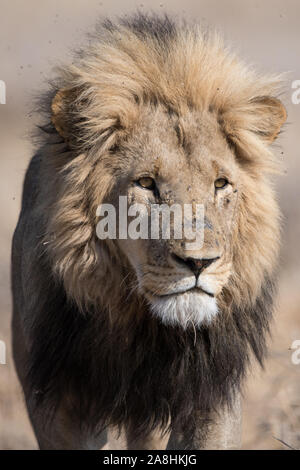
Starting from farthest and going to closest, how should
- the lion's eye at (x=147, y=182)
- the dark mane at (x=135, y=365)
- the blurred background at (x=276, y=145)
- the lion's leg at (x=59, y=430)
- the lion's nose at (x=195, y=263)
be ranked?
1. the blurred background at (x=276, y=145)
2. the lion's leg at (x=59, y=430)
3. the dark mane at (x=135, y=365)
4. the lion's eye at (x=147, y=182)
5. the lion's nose at (x=195, y=263)

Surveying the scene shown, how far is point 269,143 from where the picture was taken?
3979 millimetres

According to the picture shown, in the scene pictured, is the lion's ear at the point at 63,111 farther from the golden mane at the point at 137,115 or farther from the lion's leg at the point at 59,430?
the lion's leg at the point at 59,430

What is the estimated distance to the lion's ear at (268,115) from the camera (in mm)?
3879

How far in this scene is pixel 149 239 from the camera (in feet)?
11.3

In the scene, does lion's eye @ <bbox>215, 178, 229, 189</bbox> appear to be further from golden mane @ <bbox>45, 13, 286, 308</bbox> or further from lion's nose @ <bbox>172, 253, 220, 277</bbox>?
lion's nose @ <bbox>172, 253, 220, 277</bbox>

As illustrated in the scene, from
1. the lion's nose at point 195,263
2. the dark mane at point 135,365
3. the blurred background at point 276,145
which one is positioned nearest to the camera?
the lion's nose at point 195,263

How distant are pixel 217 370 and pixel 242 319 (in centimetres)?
26

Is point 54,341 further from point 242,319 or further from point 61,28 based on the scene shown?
point 61,28

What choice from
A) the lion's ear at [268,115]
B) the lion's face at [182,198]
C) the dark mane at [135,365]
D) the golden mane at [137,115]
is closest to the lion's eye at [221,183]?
the lion's face at [182,198]

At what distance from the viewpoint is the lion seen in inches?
141

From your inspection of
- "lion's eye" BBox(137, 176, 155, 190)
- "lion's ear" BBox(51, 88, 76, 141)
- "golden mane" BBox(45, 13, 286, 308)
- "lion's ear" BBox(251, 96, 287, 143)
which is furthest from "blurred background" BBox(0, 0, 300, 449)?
"lion's eye" BBox(137, 176, 155, 190)

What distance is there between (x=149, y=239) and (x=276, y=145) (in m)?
0.99

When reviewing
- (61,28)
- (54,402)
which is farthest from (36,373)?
(61,28)

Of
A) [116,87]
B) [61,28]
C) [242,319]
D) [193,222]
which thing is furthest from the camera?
[61,28]
